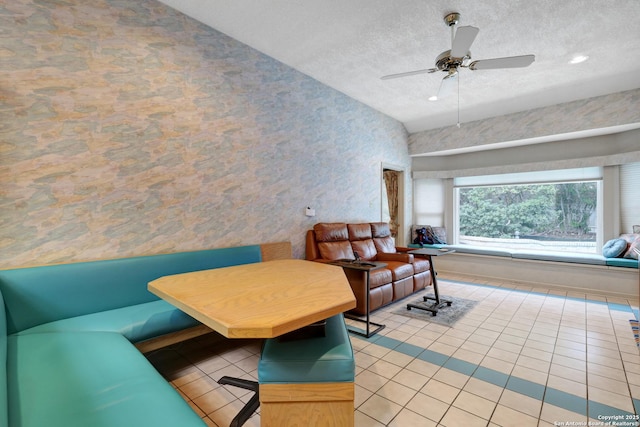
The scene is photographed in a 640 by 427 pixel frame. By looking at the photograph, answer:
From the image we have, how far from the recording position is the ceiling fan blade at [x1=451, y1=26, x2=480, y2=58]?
216 centimetres

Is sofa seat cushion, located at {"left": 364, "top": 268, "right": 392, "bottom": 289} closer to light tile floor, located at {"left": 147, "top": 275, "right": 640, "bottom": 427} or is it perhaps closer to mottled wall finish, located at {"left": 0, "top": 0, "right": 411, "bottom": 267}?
light tile floor, located at {"left": 147, "top": 275, "right": 640, "bottom": 427}

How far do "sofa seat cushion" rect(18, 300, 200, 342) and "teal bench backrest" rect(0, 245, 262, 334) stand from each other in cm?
7

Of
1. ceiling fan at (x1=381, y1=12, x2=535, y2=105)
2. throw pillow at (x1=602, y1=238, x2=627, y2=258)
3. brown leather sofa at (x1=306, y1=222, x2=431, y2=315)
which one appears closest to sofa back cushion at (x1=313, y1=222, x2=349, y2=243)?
brown leather sofa at (x1=306, y1=222, x2=431, y2=315)

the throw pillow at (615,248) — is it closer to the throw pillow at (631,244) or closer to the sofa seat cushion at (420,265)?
the throw pillow at (631,244)

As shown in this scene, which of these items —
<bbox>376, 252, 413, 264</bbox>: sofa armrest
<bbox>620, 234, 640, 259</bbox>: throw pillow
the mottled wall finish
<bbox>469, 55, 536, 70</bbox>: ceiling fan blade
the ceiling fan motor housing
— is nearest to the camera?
the mottled wall finish

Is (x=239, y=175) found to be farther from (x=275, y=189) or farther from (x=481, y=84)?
(x=481, y=84)

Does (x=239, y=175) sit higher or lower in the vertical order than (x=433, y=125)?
lower

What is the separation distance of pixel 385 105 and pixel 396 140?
99cm

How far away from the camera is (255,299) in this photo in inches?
56.6

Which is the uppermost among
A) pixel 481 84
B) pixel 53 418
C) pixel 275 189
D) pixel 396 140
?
pixel 481 84

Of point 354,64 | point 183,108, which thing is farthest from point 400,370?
point 354,64

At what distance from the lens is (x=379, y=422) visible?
166 cm

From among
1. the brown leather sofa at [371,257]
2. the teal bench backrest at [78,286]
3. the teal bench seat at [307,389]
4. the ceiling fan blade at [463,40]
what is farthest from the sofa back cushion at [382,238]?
the teal bench seat at [307,389]

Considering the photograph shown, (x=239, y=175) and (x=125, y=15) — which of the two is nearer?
(x=125, y=15)
